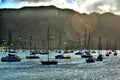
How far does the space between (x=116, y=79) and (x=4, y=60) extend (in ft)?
290

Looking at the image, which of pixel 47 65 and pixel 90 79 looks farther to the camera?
pixel 47 65

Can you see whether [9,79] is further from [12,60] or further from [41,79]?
[12,60]

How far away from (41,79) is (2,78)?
36.4 feet

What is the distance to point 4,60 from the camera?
197750 millimetres

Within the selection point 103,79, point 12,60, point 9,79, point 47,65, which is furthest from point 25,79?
point 12,60

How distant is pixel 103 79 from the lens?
Result: 4727 inches

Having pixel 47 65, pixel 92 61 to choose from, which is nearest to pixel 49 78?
pixel 47 65

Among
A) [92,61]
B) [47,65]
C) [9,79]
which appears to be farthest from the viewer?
[92,61]

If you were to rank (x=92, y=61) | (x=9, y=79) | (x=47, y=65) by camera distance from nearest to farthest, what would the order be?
(x=9, y=79) → (x=47, y=65) → (x=92, y=61)

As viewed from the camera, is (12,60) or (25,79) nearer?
(25,79)

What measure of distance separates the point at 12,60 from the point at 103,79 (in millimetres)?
82523

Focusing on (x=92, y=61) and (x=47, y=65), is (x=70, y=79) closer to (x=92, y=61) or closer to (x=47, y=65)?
(x=47, y=65)

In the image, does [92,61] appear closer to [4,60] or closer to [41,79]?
[4,60]

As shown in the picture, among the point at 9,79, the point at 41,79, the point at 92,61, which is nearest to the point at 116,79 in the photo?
the point at 41,79
